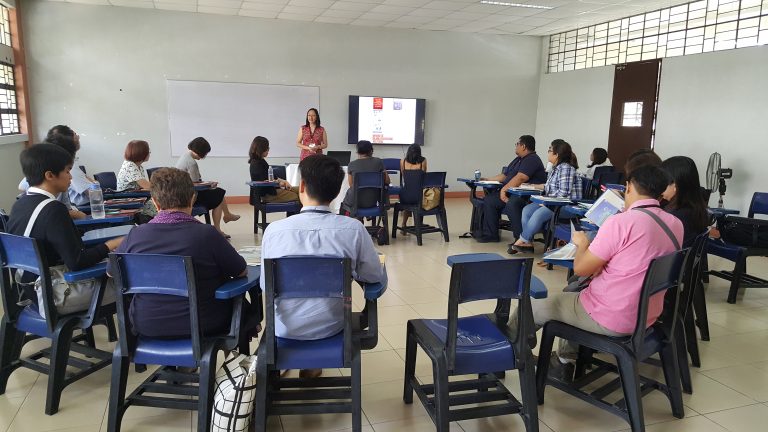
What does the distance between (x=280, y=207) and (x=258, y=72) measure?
3247mm

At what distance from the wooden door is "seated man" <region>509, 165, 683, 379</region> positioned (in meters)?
5.78

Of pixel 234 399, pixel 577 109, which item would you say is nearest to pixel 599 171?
pixel 577 109

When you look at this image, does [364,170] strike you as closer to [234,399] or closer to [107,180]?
[107,180]

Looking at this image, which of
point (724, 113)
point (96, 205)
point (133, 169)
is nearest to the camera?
point (96, 205)

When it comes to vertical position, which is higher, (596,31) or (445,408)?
(596,31)

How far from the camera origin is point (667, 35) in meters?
7.06

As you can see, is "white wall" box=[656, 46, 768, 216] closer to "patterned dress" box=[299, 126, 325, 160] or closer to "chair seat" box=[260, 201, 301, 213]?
"patterned dress" box=[299, 126, 325, 160]

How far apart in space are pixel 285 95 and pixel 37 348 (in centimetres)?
592

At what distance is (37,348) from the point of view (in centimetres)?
296

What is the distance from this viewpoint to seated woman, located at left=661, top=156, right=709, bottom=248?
2.77 meters

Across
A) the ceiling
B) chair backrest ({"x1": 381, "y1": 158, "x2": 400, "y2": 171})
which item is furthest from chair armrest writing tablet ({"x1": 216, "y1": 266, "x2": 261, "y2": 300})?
chair backrest ({"x1": 381, "y1": 158, "x2": 400, "y2": 171})

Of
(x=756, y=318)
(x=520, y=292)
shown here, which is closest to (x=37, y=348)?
(x=520, y=292)

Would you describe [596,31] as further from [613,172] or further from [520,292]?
[520,292]

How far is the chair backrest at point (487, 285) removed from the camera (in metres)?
1.91
